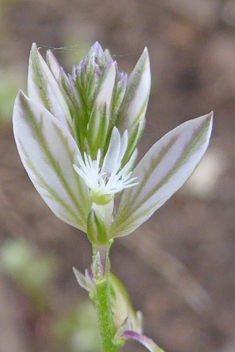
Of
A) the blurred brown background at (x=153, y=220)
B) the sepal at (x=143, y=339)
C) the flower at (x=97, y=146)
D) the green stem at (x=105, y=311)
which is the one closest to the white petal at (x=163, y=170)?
the flower at (x=97, y=146)

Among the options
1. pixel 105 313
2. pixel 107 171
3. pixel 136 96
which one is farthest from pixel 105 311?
pixel 136 96

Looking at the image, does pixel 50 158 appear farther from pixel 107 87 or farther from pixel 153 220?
pixel 153 220

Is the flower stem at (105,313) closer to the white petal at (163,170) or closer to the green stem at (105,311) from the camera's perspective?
the green stem at (105,311)

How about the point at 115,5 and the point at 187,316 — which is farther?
the point at 115,5

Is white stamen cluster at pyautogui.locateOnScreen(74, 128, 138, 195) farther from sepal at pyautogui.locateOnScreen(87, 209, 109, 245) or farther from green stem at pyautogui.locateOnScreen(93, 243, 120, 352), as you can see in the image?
green stem at pyautogui.locateOnScreen(93, 243, 120, 352)

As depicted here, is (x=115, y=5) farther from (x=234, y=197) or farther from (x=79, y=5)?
(x=234, y=197)

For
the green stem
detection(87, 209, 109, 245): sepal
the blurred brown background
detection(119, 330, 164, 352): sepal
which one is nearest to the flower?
detection(87, 209, 109, 245): sepal

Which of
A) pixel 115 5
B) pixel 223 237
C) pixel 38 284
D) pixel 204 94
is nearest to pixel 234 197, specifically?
pixel 223 237
